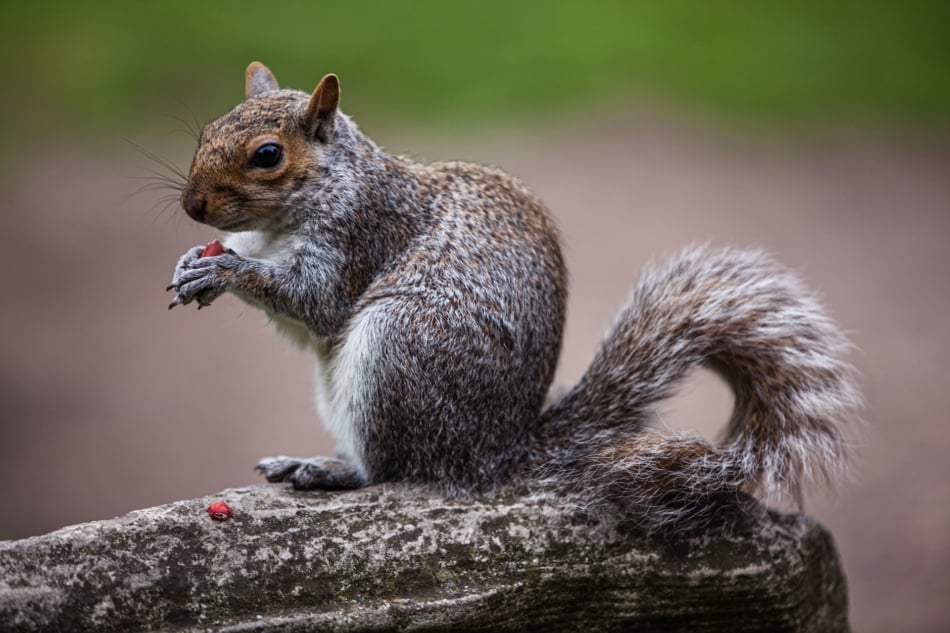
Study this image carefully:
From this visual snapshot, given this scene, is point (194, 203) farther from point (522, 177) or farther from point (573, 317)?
point (522, 177)

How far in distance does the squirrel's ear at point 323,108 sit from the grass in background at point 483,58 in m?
6.28

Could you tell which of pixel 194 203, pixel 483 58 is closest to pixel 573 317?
pixel 483 58

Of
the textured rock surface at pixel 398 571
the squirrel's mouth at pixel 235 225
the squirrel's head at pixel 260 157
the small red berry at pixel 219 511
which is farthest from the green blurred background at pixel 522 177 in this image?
the small red berry at pixel 219 511

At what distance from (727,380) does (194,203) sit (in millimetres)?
1384

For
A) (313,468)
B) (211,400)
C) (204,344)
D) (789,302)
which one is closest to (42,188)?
(204,344)

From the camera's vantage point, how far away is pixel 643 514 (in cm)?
228

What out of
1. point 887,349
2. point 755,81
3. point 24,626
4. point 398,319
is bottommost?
point 24,626

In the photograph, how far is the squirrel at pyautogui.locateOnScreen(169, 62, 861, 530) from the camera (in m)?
2.29

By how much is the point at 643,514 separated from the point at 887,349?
4.13m

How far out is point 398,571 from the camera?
2.13m

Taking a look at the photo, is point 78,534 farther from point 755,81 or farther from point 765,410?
point 755,81

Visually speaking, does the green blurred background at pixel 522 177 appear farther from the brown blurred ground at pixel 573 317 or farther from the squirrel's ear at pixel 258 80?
the squirrel's ear at pixel 258 80

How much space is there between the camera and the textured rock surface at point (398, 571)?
1.93m

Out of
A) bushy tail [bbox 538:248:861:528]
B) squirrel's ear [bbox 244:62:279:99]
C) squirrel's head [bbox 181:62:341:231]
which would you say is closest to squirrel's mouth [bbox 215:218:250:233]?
squirrel's head [bbox 181:62:341:231]
